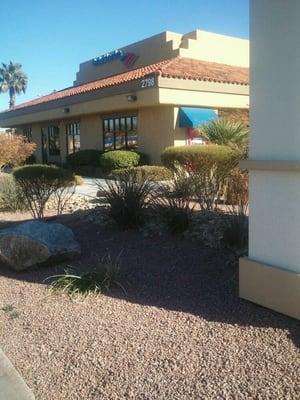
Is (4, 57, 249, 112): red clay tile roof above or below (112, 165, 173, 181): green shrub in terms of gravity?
above

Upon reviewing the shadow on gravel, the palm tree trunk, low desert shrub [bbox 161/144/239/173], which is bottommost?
the shadow on gravel

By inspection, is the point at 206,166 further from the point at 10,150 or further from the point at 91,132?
the point at 91,132

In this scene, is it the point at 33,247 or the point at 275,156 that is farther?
the point at 33,247

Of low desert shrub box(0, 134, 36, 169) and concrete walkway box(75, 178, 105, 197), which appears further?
low desert shrub box(0, 134, 36, 169)

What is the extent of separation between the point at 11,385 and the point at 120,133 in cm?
2216

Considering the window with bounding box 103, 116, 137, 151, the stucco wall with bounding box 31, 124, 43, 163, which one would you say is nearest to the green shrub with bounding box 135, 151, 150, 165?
the window with bounding box 103, 116, 137, 151

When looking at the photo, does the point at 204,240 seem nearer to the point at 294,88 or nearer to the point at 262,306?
the point at 262,306

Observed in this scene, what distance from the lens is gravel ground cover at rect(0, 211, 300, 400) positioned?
3236 millimetres

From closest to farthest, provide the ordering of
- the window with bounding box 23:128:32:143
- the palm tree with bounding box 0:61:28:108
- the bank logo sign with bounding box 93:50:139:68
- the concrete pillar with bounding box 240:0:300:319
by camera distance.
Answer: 1. the concrete pillar with bounding box 240:0:300:319
2. the bank logo sign with bounding box 93:50:139:68
3. the window with bounding box 23:128:32:143
4. the palm tree with bounding box 0:61:28:108

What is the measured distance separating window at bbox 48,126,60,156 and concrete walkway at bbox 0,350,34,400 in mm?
29443

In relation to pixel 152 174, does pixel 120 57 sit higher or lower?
higher

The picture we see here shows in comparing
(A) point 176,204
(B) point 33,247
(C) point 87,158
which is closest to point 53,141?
(C) point 87,158

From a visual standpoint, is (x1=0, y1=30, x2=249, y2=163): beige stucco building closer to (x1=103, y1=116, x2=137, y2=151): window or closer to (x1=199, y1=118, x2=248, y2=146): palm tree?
(x1=103, y1=116, x2=137, y2=151): window

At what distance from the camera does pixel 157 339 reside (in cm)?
389
